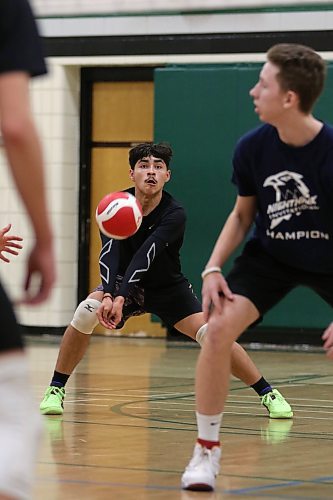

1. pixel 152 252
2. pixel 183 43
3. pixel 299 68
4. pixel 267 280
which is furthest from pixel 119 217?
pixel 183 43

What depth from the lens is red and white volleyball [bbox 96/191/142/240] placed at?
6812 millimetres

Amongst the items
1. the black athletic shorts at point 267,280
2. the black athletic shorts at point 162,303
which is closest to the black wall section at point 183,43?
the black athletic shorts at point 162,303

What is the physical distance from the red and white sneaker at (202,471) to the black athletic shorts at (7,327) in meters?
2.29

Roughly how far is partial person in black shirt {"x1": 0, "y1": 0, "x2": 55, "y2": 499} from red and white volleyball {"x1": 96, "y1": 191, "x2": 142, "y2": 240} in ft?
13.5

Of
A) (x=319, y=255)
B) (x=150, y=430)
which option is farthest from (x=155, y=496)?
(x=150, y=430)

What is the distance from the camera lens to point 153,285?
7.32 metres

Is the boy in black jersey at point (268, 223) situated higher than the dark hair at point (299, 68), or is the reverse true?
the dark hair at point (299, 68)

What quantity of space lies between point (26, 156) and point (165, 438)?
4052 millimetres

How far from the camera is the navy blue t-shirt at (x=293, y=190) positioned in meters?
4.79

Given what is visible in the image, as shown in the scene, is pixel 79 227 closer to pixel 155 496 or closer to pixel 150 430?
pixel 150 430

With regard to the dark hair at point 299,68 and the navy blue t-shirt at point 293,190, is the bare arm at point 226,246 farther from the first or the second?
the dark hair at point 299,68

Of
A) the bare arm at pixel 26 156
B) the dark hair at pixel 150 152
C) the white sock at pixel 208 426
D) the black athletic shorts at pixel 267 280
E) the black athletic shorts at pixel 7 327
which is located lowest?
the white sock at pixel 208 426

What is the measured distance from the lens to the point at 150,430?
266 inches

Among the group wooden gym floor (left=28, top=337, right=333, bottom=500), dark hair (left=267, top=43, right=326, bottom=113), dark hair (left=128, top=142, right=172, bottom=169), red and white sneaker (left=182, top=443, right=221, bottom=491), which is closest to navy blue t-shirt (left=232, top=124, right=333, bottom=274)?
dark hair (left=267, top=43, right=326, bottom=113)
